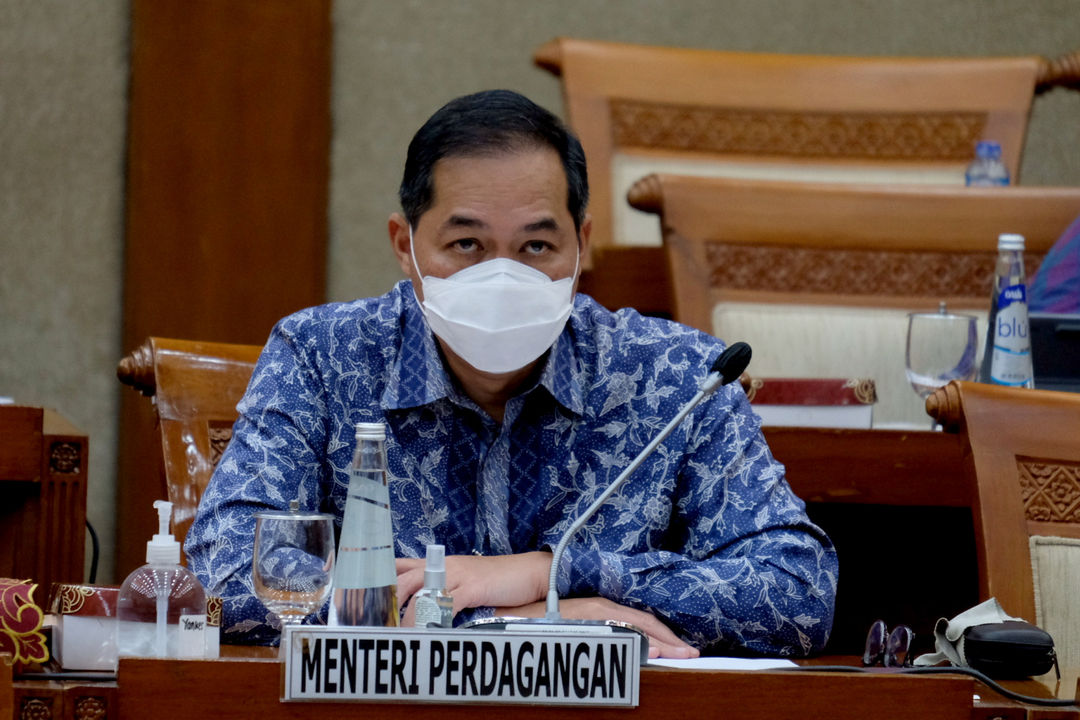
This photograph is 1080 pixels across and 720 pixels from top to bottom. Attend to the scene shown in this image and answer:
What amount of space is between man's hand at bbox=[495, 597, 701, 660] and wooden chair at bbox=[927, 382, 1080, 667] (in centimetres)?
43

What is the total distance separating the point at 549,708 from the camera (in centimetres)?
121

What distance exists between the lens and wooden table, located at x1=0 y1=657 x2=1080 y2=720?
1.19 metres

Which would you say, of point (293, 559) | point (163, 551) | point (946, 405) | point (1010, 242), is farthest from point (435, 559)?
point (1010, 242)

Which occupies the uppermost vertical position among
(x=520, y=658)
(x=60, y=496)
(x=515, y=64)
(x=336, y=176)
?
(x=515, y=64)

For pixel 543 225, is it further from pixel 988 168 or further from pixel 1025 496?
pixel 988 168

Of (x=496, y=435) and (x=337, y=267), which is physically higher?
(x=337, y=267)

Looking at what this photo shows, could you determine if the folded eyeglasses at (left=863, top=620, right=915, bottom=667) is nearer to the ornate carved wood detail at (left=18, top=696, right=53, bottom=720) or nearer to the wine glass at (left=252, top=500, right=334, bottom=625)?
the wine glass at (left=252, top=500, right=334, bottom=625)

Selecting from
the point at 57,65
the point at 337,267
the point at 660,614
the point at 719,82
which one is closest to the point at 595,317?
the point at 660,614

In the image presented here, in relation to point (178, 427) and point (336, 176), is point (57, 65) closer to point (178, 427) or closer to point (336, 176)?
point (336, 176)

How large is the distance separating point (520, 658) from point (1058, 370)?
138 centimetres

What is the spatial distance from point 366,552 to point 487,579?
0.34m

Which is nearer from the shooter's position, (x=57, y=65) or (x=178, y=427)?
(x=178, y=427)

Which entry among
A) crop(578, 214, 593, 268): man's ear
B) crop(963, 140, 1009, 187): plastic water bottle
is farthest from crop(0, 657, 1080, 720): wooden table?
crop(963, 140, 1009, 187): plastic water bottle

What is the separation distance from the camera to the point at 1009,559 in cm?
182
